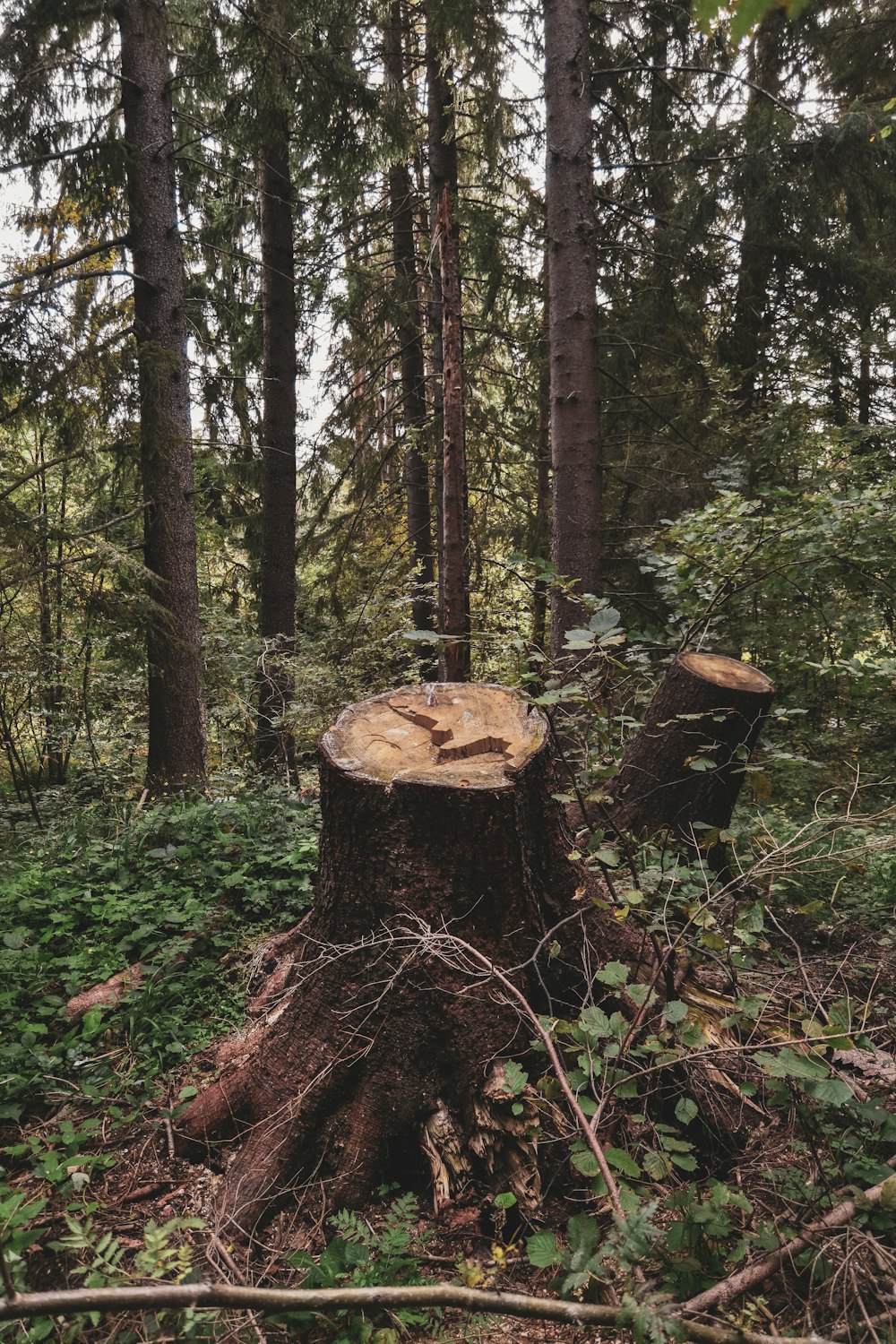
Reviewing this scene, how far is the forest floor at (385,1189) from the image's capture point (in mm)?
1780

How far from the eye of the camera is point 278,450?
8164 mm

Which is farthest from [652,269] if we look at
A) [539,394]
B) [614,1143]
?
[614,1143]

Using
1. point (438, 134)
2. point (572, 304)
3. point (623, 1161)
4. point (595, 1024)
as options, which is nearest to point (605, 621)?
point (595, 1024)

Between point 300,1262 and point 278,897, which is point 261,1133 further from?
point 278,897

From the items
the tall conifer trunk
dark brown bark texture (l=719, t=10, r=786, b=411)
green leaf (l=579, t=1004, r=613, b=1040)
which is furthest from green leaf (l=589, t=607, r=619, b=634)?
dark brown bark texture (l=719, t=10, r=786, b=411)

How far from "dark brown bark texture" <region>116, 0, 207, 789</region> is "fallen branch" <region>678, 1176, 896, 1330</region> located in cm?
537

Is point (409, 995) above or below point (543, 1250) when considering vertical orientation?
above

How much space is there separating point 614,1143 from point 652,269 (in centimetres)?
845

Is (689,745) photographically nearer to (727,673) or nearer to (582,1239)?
(727,673)

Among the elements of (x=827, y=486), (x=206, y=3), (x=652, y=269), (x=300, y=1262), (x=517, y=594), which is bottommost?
(x=300, y=1262)

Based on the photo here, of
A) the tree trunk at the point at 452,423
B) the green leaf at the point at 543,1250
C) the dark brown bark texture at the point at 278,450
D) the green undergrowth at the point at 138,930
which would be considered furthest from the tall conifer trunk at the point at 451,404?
the green leaf at the point at 543,1250

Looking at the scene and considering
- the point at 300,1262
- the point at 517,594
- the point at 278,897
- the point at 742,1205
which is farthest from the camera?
the point at 517,594

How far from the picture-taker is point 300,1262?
6.66 ft

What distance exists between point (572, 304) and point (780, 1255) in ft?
18.9
